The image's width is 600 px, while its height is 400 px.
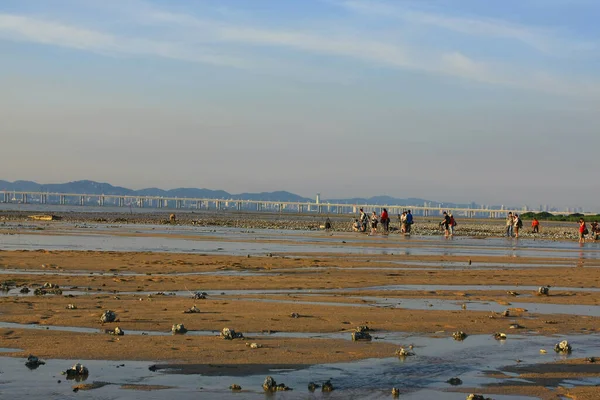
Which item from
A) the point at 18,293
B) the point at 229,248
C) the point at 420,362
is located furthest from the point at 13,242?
the point at 420,362

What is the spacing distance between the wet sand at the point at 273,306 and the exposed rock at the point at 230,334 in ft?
0.37

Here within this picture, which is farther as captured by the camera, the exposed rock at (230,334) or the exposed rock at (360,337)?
the exposed rock at (360,337)

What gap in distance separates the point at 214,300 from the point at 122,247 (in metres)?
16.5

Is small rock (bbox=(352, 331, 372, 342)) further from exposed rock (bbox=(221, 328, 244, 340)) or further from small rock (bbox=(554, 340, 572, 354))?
small rock (bbox=(554, 340, 572, 354))

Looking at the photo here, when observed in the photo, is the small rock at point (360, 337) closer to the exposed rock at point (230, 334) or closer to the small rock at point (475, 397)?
the exposed rock at point (230, 334)

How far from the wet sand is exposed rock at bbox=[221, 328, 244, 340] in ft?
0.37

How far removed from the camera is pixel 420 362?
9914 millimetres

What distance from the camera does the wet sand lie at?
10.2 meters

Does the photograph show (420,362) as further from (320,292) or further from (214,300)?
(320,292)

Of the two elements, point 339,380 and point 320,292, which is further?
point 320,292

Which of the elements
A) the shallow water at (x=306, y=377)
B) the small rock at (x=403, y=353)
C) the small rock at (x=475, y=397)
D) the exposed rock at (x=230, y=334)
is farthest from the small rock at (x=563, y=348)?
the exposed rock at (x=230, y=334)

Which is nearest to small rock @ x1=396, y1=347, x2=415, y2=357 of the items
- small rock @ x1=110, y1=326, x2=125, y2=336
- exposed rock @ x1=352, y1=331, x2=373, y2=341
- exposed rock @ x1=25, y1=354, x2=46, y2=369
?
exposed rock @ x1=352, y1=331, x2=373, y2=341

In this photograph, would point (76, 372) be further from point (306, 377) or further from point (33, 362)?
point (306, 377)

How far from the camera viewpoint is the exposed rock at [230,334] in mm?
10953
